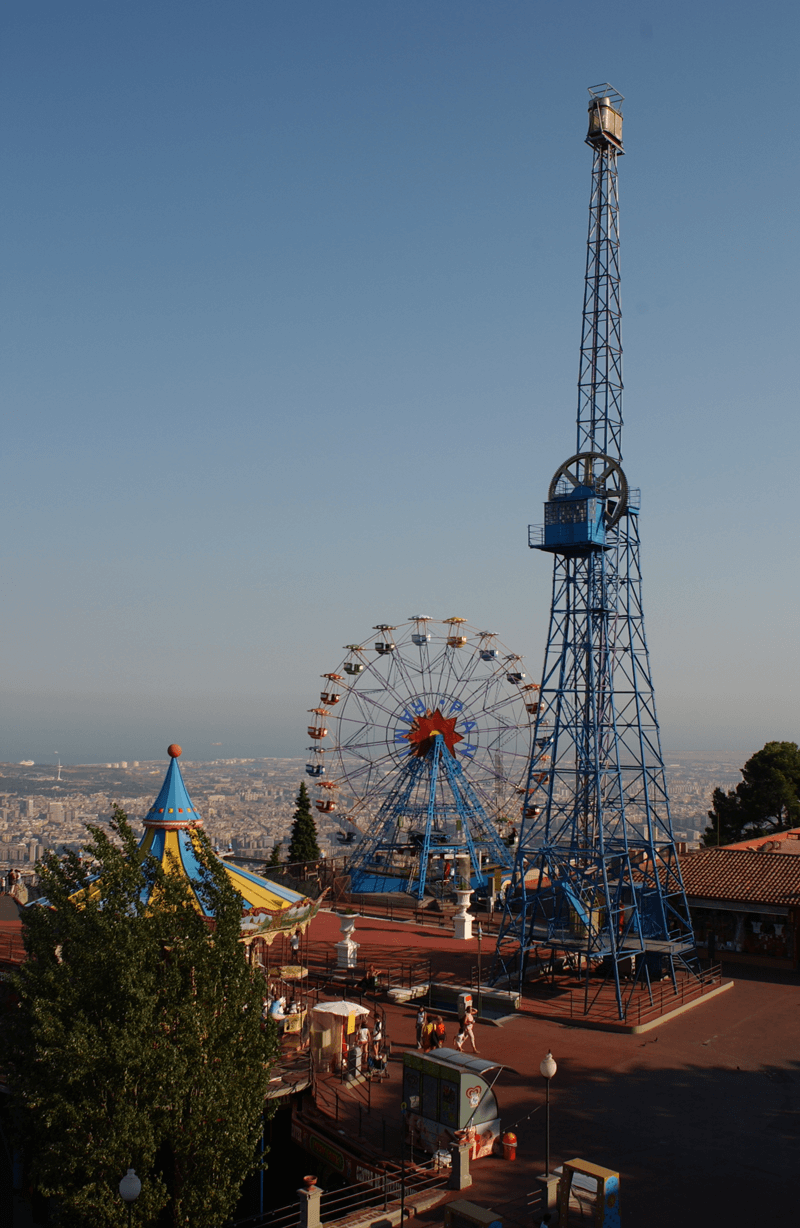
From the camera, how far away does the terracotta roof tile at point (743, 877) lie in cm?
3116

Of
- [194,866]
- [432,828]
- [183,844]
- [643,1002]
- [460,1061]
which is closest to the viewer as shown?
[460,1061]

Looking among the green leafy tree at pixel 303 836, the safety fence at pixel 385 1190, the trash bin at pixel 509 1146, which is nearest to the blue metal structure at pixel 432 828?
the green leafy tree at pixel 303 836

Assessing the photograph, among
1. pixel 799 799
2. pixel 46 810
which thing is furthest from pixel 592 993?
pixel 46 810

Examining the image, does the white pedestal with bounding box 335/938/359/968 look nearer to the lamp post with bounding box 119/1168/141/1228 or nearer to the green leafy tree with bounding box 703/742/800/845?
the lamp post with bounding box 119/1168/141/1228

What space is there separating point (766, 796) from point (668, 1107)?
37.4 m

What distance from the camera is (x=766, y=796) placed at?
5375cm

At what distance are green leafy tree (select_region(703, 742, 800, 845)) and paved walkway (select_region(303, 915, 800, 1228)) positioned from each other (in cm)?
2687

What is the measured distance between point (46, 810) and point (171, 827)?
18136 cm

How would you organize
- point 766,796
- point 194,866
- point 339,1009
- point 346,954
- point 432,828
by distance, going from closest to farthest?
point 339,1009 < point 194,866 < point 346,954 < point 432,828 < point 766,796

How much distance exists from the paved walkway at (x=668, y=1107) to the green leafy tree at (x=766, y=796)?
1058 inches

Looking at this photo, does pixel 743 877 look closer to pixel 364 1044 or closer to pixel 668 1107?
pixel 668 1107

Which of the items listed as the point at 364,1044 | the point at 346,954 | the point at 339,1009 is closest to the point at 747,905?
the point at 346,954

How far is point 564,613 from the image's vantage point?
101 feet

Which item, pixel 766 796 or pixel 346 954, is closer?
pixel 346 954
